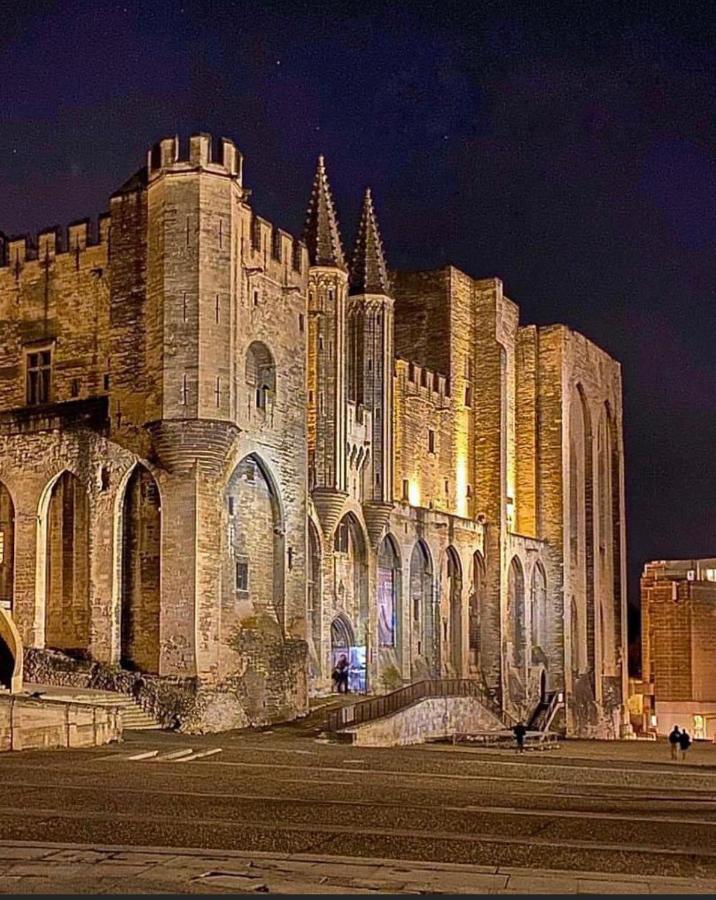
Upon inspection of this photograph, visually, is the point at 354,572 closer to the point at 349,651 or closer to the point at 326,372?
the point at 349,651

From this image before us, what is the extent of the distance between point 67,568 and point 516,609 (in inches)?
987

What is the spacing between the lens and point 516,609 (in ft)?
188

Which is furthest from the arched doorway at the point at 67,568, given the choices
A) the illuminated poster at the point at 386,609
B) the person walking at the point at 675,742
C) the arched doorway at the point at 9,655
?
the person walking at the point at 675,742

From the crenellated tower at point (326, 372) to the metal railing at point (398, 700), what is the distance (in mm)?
5360

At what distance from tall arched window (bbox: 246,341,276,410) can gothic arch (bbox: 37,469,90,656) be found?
493 cm

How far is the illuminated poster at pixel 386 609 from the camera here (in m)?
47.9

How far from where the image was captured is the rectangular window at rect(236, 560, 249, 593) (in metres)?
36.6

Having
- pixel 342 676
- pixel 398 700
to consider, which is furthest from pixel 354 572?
pixel 398 700

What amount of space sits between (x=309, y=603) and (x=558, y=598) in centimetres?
1913

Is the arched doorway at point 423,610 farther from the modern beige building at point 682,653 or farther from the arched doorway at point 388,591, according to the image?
the modern beige building at point 682,653

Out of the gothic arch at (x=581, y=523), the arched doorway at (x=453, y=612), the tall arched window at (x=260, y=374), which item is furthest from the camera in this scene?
the gothic arch at (x=581, y=523)

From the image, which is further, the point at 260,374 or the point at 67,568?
the point at 260,374

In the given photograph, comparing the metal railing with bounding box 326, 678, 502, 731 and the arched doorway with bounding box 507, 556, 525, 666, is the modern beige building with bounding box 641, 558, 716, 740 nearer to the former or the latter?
the arched doorway with bounding box 507, 556, 525, 666

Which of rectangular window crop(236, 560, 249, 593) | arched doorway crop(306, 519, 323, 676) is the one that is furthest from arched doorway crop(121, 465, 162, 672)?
arched doorway crop(306, 519, 323, 676)
